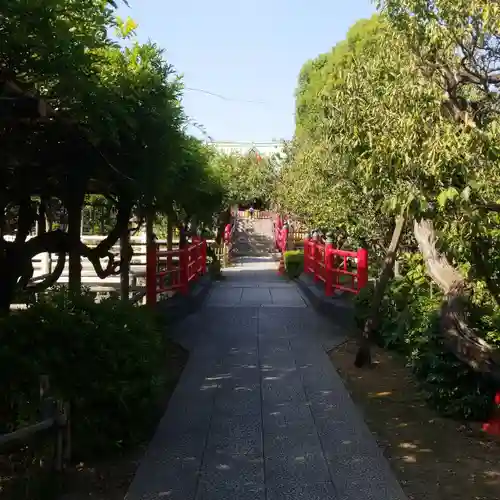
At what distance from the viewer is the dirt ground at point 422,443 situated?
476 centimetres

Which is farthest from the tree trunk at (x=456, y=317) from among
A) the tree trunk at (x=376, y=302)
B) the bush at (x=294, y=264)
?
the bush at (x=294, y=264)

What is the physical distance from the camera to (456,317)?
5.92 meters

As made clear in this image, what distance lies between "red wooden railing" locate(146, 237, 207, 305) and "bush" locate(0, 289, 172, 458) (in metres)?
4.91

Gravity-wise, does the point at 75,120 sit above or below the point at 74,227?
above

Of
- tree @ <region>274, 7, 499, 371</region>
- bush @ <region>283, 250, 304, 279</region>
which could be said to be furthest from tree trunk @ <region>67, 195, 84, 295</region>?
bush @ <region>283, 250, 304, 279</region>

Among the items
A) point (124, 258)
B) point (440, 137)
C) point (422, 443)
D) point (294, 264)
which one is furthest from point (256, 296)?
point (440, 137)

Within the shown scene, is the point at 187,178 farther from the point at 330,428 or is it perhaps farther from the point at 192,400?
the point at 330,428

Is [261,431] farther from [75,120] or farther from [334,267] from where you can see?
[334,267]

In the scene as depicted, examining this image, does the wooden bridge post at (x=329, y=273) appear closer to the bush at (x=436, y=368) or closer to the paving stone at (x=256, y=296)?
the paving stone at (x=256, y=296)

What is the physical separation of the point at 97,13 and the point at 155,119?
1015 millimetres

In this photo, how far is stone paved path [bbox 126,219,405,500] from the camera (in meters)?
4.66

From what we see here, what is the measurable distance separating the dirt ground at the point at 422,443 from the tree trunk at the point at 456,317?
0.63 meters

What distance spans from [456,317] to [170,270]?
19.8ft

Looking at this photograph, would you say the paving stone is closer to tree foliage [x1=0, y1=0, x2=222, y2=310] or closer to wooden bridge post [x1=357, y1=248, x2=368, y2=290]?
wooden bridge post [x1=357, y1=248, x2=368, y2=290]
